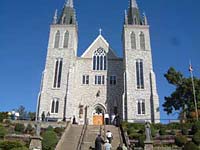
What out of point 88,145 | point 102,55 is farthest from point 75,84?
point 88,145

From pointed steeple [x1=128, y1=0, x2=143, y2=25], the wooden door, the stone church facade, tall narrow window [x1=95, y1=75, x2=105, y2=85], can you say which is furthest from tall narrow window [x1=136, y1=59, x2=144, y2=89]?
pointed steeple [x1=128, y1=0, x2=143, y2=25]

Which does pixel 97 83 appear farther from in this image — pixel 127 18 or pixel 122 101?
pixel 127 18

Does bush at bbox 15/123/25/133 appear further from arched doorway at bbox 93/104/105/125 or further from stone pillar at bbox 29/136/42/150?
arched doorway at bbox 93/104/105/125

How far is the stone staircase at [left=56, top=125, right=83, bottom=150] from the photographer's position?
67.6 feet

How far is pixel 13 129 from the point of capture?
28.9m

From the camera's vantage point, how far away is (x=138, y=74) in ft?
139

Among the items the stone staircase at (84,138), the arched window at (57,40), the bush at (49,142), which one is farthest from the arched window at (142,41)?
the bush at (49,142)

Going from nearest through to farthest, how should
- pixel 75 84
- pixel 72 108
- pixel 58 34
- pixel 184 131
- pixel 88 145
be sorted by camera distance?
pixel 88 145 → pixel 184 131 → pixel 72 108 → pixel 75 84 → pixel 58 34

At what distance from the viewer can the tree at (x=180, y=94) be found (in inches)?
1580

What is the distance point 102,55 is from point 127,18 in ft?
26.2

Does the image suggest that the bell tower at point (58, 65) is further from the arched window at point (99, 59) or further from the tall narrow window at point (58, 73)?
the arched window at point (99, 59)

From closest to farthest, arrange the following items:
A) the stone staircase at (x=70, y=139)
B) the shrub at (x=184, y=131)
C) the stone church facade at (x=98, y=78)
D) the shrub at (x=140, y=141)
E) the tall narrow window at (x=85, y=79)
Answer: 1. the stone staircase at (x=70, y=139)
2. the shrub at (x=140, y=141)
3. the shrub at (x=184, y=131)
4. the stone church facade at (x=98, y=78)
5. the tall narrow window at (x=85, y=79)

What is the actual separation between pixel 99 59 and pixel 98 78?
3.49 m

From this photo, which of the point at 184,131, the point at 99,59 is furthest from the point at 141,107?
the point at 184,131
